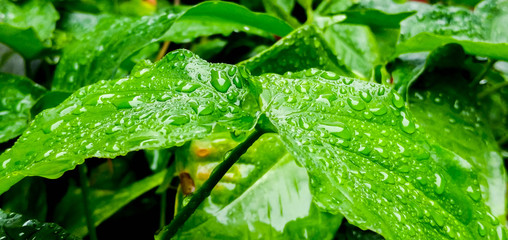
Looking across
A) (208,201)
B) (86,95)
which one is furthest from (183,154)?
(86,95)

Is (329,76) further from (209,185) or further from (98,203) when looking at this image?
(98,203)

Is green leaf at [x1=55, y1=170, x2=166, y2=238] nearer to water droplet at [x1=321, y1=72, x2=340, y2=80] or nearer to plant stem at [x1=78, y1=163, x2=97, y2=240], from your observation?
plant stem at [x1=78, y1=163, x2=97, y2=240]

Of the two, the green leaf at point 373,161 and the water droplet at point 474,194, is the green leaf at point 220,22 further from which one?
the water droplet at point 474,194

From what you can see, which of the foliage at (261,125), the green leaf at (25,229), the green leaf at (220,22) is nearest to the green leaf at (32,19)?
the foliage at (261,125)

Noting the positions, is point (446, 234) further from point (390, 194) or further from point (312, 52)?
point (312, 52)

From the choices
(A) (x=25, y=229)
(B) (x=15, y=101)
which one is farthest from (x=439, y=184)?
(B) (x=15, y=101)

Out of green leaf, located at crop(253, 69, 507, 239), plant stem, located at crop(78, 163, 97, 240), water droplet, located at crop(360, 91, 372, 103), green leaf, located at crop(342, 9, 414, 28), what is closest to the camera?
green leaf, located at crop(253, 69, 507, 239)

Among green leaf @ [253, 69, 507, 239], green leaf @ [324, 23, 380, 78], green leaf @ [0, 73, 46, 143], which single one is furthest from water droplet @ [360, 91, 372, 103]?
green leaf @ [0, 73, 46, 143]
